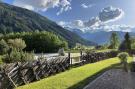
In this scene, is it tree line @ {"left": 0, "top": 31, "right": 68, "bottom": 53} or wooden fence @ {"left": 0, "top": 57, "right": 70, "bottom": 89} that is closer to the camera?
wooden fence @ {"left": 0, "top": 57, "right": 70, "bottom": 89}

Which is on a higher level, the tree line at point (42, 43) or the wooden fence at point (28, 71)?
the tree line at point (42, 43)

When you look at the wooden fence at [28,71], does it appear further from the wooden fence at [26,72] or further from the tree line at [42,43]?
the tree line at [42,43]

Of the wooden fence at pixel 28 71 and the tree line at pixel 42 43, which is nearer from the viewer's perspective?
the wooden fence at pixel 28 71

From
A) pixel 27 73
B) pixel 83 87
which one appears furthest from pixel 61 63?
pixel 83 87

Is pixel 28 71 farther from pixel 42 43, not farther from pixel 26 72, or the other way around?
pixel 42 43

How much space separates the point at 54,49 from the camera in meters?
97.8

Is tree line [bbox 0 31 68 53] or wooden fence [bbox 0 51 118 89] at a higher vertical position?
tree line [bbox 0 31 68 53]

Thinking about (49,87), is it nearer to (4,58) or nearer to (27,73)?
(27,73)

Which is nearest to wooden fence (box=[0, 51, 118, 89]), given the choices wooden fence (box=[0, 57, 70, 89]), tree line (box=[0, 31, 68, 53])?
wooden fence (box=[0, 57, 70, 89])

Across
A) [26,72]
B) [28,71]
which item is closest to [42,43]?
[28,71]

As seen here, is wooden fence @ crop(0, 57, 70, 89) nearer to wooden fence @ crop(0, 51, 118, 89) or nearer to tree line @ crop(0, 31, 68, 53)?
wooden fence @ crop(0, 51, 118, 89)

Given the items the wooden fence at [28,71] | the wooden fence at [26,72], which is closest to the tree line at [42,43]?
the wooden fence at [28,71]

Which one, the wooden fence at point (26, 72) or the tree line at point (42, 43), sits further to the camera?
the tree line at point (42, 43)

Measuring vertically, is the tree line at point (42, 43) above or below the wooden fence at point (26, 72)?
above
